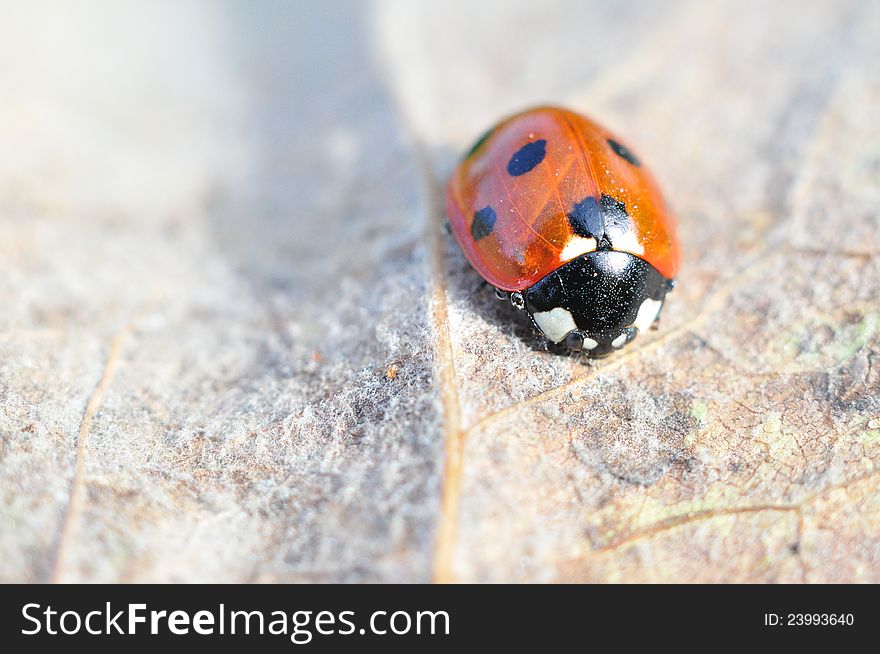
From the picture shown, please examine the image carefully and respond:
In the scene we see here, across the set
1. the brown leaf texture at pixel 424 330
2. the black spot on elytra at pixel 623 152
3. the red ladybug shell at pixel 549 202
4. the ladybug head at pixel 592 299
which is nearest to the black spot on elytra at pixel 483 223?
the red ladybug shell at pixel 549 202

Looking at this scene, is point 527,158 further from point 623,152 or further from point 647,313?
point 647,313

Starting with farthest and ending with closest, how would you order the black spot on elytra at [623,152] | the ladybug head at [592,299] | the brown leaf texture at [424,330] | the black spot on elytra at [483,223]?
the black spot on elytra at [623,152] < the black spot on elytra at [483,223] < the ladybug head at [592,299] < the brown leaf texture at [424,330]

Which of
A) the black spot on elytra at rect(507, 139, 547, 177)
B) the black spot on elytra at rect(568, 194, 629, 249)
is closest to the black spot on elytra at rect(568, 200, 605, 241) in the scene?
the black spot on elytra at rect(568, 194, 629, 249)

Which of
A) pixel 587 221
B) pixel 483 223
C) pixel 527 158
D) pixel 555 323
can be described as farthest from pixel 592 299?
pixel 527 158

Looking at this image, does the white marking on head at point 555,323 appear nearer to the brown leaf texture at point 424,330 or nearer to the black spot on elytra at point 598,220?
the brown leaf texture at point 424,330

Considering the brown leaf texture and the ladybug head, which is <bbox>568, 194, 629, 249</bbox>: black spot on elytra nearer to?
the ladybug head

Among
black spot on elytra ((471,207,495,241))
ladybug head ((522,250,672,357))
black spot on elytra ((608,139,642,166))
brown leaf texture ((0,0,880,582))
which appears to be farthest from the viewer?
black spot on elytra ((608,139,642,166))

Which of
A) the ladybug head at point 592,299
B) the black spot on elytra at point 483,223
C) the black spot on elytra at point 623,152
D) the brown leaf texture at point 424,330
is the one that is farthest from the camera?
the black spot on elytra at point 623,152

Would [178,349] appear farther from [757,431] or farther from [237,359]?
[757,431]
